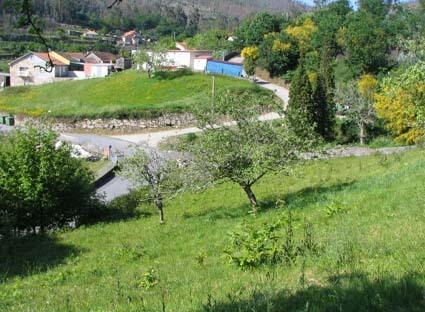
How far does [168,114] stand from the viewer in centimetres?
4981

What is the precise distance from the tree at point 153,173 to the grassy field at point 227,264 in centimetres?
102

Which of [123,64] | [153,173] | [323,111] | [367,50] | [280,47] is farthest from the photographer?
[123,64]

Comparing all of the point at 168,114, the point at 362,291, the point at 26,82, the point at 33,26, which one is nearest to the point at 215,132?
the point at 362,291

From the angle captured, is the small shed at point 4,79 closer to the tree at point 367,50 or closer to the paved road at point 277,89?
the paved road at point 277,89

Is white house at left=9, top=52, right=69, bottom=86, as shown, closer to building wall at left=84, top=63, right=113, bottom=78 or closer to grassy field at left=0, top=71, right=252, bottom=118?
building wall at left=84, top=63, right=113, bottom=78

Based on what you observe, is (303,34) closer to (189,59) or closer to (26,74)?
(189,59)

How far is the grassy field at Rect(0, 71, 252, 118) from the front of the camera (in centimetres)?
5066

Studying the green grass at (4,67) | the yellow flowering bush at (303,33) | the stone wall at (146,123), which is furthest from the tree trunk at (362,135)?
the green grass at (4,67)

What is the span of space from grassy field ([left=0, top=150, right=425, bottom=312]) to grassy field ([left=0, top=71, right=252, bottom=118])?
32374 mm

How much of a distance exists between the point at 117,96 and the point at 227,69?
55.8 ft

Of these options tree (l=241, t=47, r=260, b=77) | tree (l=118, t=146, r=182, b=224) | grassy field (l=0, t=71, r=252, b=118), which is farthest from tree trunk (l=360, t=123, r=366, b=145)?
tree (l=241, t=47, r=260, b=77)

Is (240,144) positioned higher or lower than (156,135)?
higher

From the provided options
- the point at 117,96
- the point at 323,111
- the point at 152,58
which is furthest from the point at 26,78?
the point at 323,111

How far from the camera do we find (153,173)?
57.6ft
